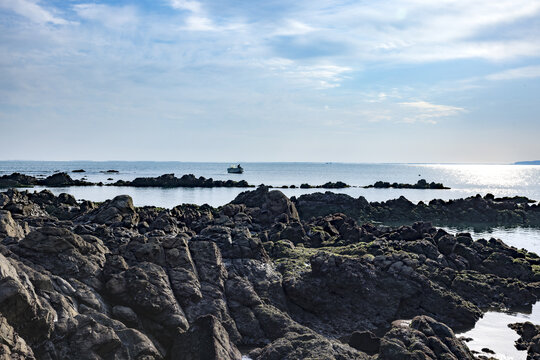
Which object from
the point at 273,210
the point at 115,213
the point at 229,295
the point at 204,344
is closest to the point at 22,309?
the point at 204,344

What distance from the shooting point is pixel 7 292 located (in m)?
13.3

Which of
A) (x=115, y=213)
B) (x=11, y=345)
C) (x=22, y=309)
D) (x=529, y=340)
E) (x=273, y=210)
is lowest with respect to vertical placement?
(x=529, y=340)

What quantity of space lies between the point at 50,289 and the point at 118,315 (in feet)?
9.97

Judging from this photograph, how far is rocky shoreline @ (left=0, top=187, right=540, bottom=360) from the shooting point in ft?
49.3

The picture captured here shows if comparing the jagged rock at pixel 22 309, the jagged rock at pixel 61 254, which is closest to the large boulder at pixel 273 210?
the jagged rock at pixel 61 254

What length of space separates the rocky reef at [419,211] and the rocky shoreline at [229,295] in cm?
4294

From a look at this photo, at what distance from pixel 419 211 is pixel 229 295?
235 feet

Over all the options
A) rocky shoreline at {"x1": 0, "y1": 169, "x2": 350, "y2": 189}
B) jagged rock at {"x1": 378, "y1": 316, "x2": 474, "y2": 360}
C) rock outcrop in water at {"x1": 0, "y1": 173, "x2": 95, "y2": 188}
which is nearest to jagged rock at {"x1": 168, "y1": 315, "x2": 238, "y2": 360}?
jagged rock at {"x1": 378, "y1": 316, "x2": 474, "y2": 360}

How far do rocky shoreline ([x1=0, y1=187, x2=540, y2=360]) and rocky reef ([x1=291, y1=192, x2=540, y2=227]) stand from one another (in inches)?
1690

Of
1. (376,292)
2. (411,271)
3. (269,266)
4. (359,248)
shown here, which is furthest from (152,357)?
(359,248)

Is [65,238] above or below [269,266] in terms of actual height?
above

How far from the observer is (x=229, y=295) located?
23484 mm

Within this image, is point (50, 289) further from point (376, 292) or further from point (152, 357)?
point (376, 292)

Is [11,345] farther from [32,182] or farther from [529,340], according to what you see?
[32,182]
